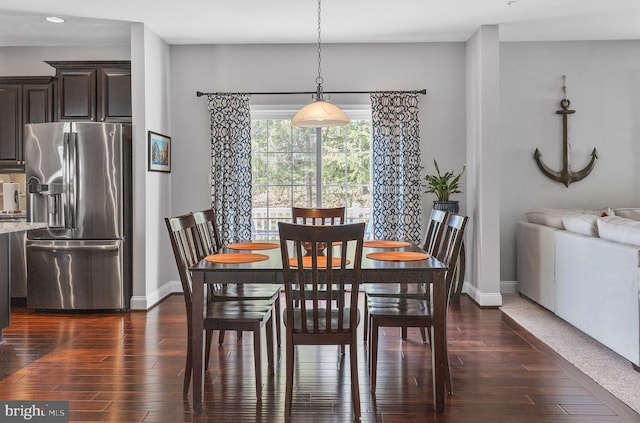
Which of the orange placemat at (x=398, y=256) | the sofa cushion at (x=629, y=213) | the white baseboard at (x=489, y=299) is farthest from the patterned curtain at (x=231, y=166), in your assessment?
the sofa cushion at (x=629, y=213)

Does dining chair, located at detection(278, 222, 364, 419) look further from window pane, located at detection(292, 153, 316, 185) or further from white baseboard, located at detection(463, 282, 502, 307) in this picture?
window pane, located at detection(292, 153, 316, 185)

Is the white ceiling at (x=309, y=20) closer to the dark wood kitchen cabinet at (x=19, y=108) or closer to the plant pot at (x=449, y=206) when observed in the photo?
the dark wood kitchen cabinet at (x=19, y=108)

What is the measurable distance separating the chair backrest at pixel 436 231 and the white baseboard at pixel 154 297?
9.30 feet

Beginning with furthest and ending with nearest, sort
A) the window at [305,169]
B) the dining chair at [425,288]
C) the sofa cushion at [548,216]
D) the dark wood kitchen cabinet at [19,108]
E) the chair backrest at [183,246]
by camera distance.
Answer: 1. the window at [305,169]
2. the dark wood kitchen cabinet at [19,108]
3. the sofa cushion at [548,216]
4. the dining chair at [425,288]
5. the chair backrest at [183,246]

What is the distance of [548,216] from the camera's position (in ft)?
15.5

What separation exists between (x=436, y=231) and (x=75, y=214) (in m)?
3.37

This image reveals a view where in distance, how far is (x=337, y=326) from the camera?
8.50 ft

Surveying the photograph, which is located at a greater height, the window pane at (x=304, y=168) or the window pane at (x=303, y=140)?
the window pane at (x=303, y=140)

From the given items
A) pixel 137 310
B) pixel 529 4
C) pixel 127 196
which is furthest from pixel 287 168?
pixel 529 4

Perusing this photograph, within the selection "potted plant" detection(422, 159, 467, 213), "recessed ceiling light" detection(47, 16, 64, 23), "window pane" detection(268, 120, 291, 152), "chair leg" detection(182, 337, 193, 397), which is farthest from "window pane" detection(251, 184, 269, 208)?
"chair leg" detection(182, 337, 193, 397)

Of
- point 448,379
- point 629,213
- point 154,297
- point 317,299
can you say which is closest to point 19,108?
point 154,297

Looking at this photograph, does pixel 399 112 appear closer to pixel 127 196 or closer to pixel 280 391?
pixel 127 196

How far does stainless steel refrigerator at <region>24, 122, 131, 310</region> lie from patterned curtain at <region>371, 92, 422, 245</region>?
→ 2670 mm

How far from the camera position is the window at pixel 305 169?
5672 mm
